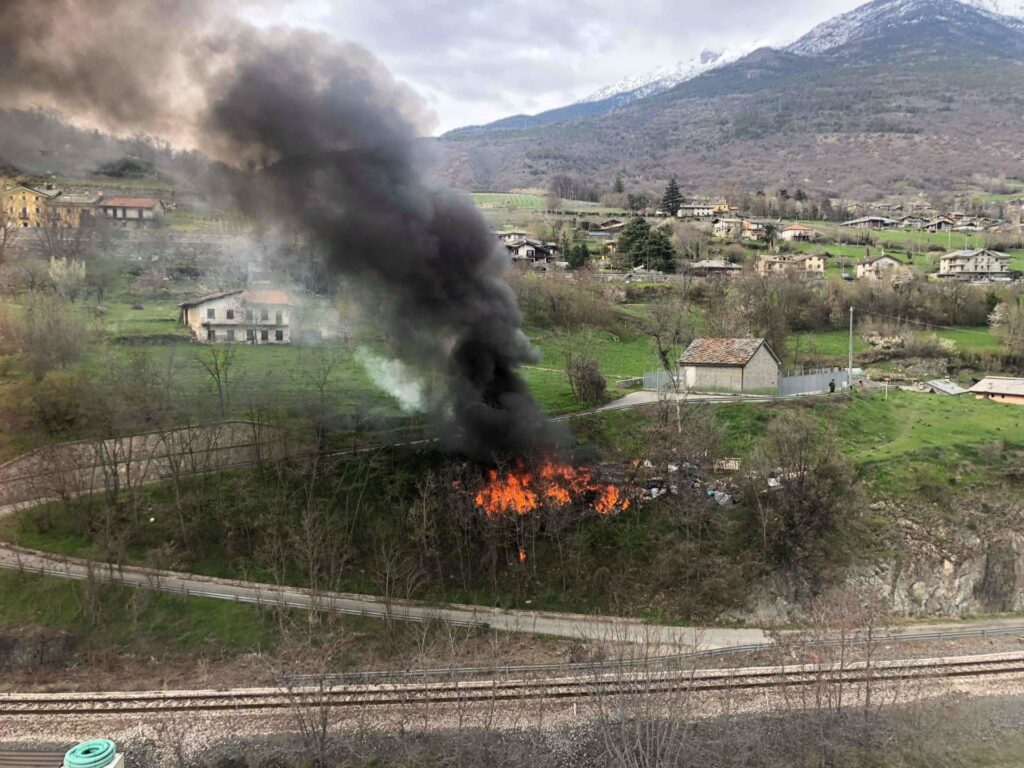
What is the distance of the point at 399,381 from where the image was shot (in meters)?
33.8

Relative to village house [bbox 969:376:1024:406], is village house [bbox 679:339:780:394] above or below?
above

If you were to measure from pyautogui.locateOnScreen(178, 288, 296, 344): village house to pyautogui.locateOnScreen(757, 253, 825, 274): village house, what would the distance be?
166 ft

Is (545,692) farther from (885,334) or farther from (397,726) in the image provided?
(885,334)

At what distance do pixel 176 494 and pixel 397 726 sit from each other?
592 inches

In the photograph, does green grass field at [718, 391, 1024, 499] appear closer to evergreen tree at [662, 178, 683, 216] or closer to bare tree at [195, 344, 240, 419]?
bare tree at [195, 344, 240, 419]

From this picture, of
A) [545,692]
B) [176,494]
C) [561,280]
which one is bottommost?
[545,692]

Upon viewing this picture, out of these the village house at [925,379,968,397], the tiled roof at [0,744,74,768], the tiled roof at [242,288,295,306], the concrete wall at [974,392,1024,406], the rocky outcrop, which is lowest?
the rocky outcrop

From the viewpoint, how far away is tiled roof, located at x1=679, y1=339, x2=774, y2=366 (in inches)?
1500

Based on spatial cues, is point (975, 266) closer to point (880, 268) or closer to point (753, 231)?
point (880, 268)

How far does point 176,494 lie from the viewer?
27109 mm

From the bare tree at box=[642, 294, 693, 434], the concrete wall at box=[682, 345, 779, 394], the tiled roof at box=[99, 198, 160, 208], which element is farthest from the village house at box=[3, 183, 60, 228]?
the concrete wall at box=[682, 345, 779, 394]

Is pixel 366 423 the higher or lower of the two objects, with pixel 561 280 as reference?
lower

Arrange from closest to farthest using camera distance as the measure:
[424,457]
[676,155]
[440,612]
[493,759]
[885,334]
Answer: [493,759]
[440,612]
[424,457]
[885,334]
[676,155]

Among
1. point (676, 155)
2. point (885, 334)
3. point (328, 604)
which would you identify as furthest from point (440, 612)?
point (676, 155)
